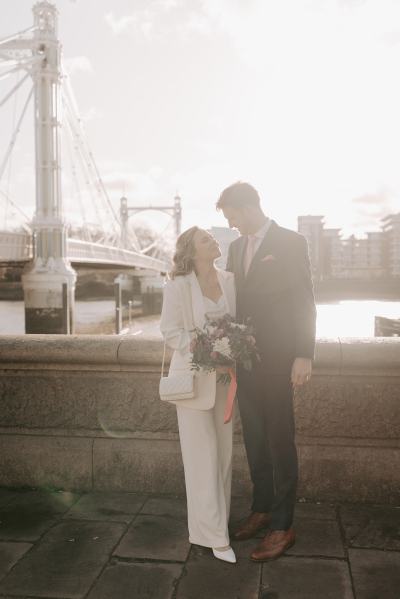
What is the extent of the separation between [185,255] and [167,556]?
1238mm

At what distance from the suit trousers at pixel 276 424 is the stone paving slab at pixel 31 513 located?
Result: 3.45 ft

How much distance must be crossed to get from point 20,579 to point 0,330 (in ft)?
98.0

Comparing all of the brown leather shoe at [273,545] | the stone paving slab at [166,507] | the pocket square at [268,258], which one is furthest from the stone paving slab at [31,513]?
the pocket square at [268,258]

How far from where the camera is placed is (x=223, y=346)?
2.32 m

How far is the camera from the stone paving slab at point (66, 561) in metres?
2.27

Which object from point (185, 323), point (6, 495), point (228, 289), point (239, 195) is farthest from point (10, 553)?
point (239, 195)

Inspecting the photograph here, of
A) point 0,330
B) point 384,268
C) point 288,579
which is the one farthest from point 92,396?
point 384,268

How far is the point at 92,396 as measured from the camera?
3336 millimetres

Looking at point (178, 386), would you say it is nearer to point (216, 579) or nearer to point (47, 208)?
point (216, 579)

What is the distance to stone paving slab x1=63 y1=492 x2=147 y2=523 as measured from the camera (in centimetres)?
294

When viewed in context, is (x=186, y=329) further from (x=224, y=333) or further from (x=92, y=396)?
(x=92, y=396)

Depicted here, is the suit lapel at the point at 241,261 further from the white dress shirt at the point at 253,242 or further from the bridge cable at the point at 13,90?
the bridge cable at the point at 13,90

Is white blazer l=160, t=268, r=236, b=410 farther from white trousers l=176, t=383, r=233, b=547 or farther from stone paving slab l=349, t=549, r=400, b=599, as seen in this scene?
stone paving slab l=349, t=549, r=400, b=599

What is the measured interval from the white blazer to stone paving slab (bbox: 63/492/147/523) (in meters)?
0.80
